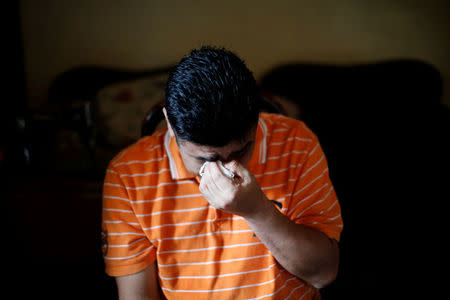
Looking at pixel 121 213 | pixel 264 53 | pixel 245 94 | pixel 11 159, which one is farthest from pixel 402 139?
pixel 11 159

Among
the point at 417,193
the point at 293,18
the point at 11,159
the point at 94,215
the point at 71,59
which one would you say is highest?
the point at 293,18

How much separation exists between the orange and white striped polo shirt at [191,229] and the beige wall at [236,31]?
1614 mm

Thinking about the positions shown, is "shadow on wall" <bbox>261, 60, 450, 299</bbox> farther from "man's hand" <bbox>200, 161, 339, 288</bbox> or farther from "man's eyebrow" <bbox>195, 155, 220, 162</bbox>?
"man's eyebrow" <bbox>195, 155, 220, 162</bbox>

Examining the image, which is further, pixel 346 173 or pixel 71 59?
pixel 71 59

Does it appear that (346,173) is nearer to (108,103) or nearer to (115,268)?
(115,268)

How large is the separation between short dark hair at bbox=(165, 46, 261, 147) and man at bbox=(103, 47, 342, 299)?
0.09 ft

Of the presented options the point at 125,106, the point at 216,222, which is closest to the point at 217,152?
the point at 216,222

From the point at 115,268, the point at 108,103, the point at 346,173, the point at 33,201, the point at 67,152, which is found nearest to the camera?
the point at 115,268

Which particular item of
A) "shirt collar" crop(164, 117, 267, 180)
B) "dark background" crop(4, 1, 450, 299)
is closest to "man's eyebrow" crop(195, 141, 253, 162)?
"shirt collar" crop(164, 117, 267, 180)

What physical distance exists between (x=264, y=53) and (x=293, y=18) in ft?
1.04

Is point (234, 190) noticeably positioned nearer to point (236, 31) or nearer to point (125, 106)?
point (125, 106)

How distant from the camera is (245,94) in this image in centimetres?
61

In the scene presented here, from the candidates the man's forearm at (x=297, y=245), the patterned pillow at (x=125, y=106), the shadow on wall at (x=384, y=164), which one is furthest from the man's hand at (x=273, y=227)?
the patterned pillow at (x=125, y=106)

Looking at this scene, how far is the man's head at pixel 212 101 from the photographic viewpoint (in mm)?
591
